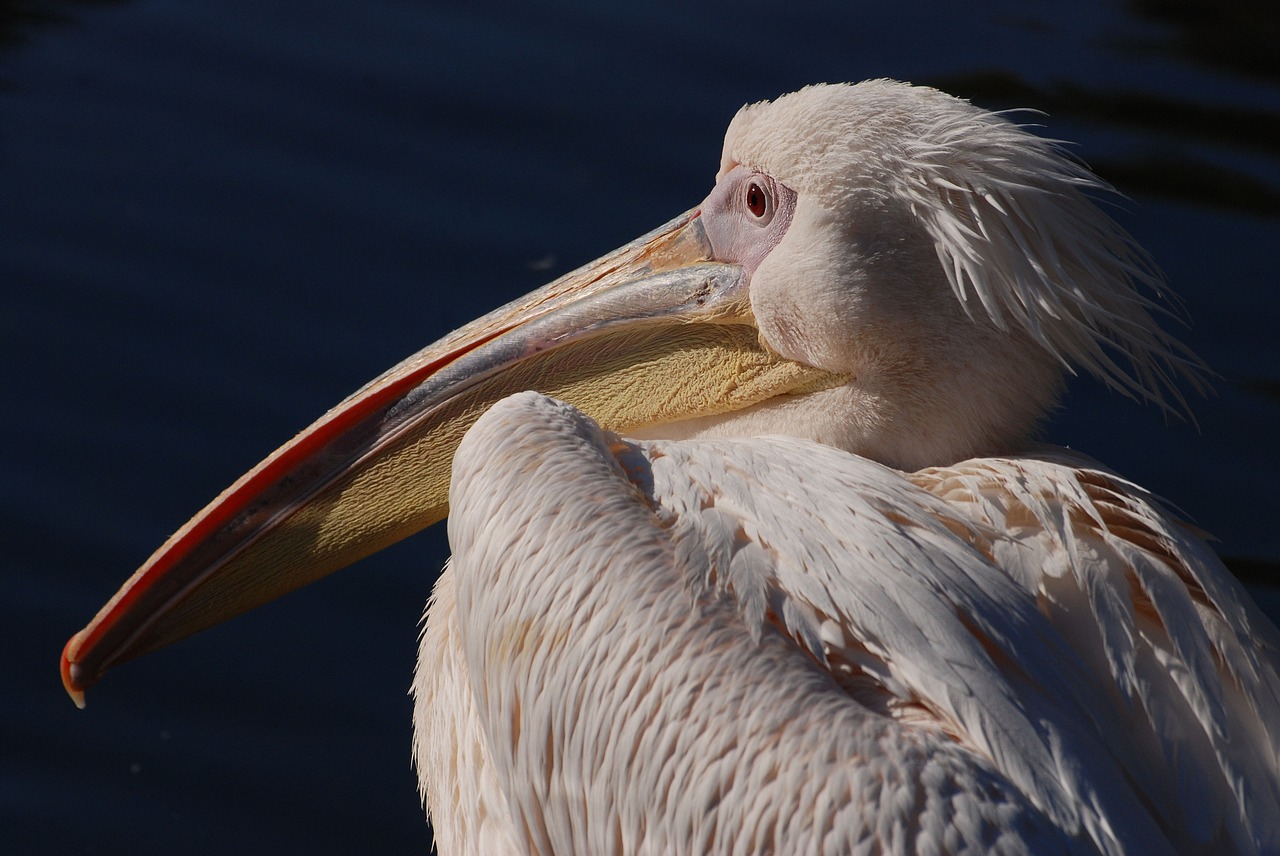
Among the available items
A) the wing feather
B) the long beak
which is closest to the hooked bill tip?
the long beak

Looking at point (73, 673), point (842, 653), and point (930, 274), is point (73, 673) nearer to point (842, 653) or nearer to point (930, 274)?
point (842, 653)

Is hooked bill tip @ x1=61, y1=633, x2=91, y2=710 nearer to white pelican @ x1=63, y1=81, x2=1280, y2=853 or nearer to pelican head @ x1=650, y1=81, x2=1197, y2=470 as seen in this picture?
white pelican @ x1=63, y1=81, x2=1280, y2=853

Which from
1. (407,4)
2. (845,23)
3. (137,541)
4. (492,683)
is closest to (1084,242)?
(492,683)

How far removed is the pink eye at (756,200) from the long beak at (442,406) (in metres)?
0.10

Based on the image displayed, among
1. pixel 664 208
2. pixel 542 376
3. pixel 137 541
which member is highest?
pixel 542 376

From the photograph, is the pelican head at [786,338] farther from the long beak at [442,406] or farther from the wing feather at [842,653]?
the wing feather at [842,653]

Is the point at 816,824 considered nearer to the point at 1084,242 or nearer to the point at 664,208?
the point at 1084,242

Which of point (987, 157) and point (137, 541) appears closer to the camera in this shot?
point (987, 157)

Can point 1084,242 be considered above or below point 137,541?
above

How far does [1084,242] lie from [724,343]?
608mm

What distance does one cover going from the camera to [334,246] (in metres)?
4.56

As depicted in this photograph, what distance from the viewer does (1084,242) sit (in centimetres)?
208

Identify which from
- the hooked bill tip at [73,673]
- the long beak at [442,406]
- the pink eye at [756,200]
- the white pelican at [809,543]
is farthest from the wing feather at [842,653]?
the hooked bill tip at [73,673]

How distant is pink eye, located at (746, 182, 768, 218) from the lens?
2312mm
